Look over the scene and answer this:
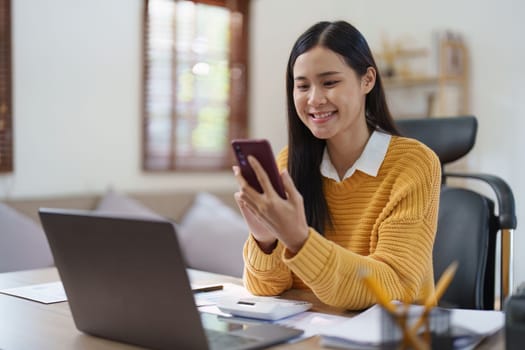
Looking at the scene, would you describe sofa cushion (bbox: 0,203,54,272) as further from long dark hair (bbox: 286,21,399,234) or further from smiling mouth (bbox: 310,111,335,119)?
smiling mouth (bbox: 310,111,335,119)

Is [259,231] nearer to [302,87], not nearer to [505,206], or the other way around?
[302,87]

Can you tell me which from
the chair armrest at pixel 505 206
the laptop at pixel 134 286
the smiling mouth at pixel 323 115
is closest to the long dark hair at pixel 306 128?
the smiling mouth at pixel 323 115

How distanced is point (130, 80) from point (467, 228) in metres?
2.37

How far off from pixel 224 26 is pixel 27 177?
1523 millimetres

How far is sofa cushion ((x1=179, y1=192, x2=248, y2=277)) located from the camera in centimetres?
340

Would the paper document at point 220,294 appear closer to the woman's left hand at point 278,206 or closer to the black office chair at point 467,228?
the woman's left hand at point 278,206

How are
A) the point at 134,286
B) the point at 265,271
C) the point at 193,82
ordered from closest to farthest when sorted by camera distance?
1. the point at 134,286
2. the point at 265,271
3. the point at 193,82

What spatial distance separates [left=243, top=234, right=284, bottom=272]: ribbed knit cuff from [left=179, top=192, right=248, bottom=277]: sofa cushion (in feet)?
6.07

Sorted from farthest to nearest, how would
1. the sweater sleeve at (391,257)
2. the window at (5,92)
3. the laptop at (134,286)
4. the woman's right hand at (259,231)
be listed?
the window at (5,92) → the woman's right hand at (259,231) → the sweater sleeve at (391,257) → the laptop at (134,286)

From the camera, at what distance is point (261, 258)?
150 centimetres

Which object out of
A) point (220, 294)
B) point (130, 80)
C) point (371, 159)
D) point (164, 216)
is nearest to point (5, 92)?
point (130, 80)

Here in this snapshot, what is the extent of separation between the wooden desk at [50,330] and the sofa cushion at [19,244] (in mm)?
1392

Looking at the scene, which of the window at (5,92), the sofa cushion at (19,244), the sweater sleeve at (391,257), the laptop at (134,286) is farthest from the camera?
the window at (5,92)

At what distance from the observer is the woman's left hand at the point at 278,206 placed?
1.14m
